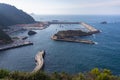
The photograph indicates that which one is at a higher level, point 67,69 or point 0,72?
point 0,72

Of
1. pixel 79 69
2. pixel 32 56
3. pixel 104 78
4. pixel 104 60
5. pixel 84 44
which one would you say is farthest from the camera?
pixel 84 44

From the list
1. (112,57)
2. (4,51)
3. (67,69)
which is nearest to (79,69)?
(67,69)

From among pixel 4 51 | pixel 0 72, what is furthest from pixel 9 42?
pixel 0 72

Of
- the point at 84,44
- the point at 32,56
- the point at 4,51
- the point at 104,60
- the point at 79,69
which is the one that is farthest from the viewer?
the point at 84,44

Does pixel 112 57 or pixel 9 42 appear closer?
pixel 112 57

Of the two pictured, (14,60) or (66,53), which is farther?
(66,53)

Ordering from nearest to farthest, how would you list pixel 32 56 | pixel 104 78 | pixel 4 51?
pixel 104 78, pixel 32 56, pixel 4 51

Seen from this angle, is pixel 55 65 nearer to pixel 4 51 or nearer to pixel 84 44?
pixel 4 51

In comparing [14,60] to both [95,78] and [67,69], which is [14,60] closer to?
[67,69]

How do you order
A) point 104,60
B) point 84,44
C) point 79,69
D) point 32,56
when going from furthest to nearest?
point 84,44, point 32,56, point 104,60, point 79,69

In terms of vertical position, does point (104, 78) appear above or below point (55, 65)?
above
